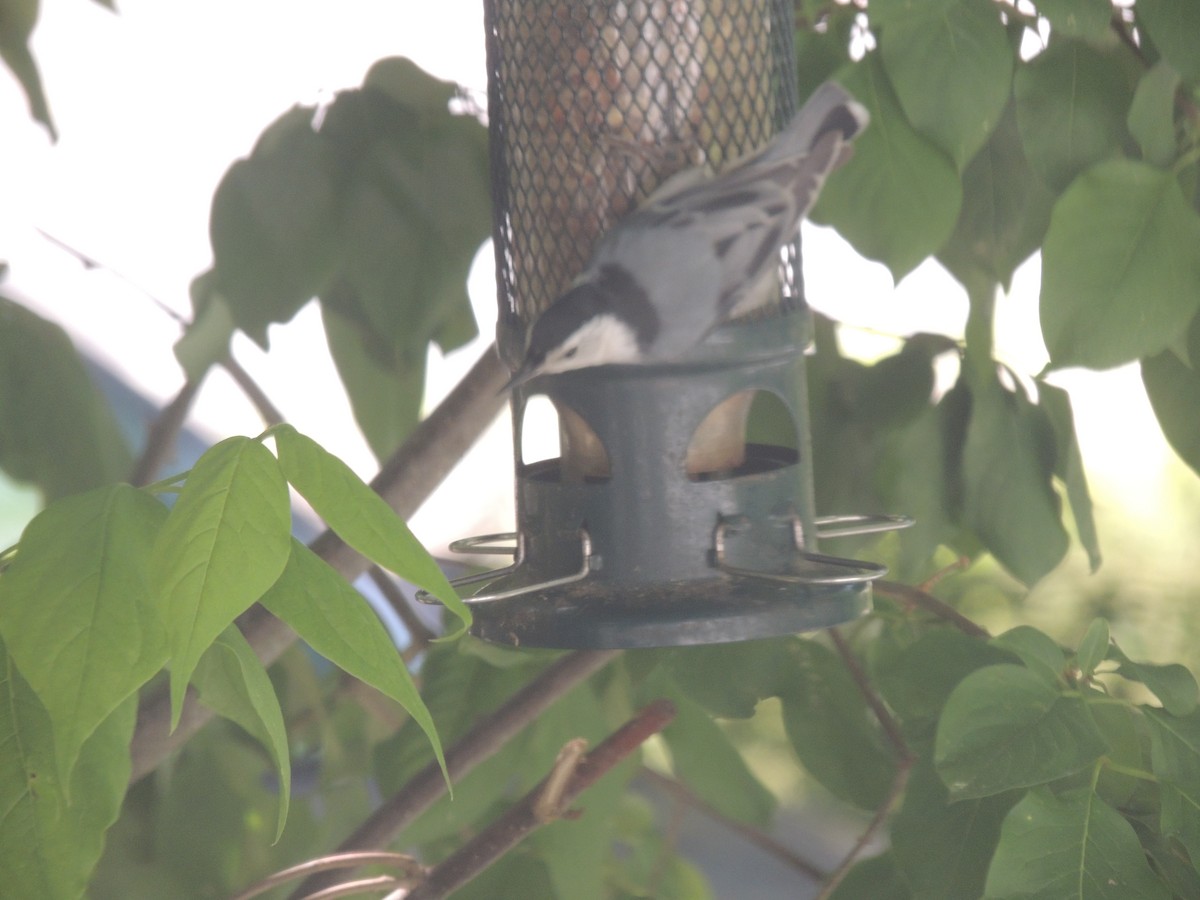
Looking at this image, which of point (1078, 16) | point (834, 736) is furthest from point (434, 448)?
point (1078, 16)

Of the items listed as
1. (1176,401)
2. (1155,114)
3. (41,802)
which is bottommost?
(41,802)

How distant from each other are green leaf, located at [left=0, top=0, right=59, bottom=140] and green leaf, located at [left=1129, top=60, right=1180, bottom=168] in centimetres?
91

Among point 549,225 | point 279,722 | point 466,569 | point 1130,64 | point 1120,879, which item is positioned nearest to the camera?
point 279,722

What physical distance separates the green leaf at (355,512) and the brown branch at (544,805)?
389mm

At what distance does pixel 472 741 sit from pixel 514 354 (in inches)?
13.0

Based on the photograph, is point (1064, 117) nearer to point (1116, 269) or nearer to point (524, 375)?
point (1116, 269)

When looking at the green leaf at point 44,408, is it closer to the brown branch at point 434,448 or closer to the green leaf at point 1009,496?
the brown branch at point 434,448

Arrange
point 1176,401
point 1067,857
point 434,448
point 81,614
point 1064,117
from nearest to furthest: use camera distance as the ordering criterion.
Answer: point 81,614 → point 1067,857 → point 1064,117 → point 1176,401 → point 434,448

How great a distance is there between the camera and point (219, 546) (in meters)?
0.57

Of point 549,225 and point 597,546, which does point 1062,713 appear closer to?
point 597,546

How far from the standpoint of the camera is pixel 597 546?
109 cm

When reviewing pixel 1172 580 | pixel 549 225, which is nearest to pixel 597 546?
pixel 549 225

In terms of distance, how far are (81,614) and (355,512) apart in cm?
12

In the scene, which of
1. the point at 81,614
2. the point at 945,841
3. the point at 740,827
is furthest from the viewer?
the point at 740,827
